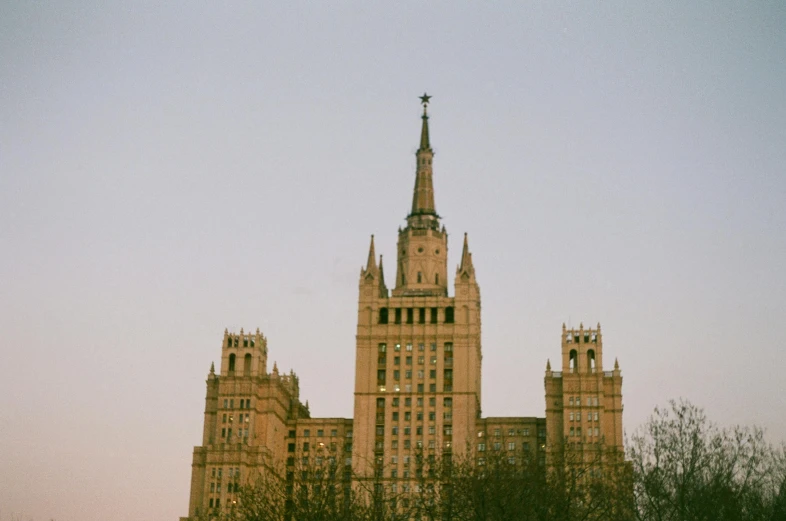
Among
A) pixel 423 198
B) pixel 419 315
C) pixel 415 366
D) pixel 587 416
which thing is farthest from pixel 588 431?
pixel 423 198

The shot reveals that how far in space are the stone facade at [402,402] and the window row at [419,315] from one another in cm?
16

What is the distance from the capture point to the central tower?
174750mm

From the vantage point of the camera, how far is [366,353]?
18000cm

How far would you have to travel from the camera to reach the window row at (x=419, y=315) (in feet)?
597

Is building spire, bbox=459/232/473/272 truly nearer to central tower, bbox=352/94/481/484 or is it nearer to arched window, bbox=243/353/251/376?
central tower, bbox=352/94/481/484

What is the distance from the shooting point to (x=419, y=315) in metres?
182

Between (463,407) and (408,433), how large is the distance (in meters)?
9.17

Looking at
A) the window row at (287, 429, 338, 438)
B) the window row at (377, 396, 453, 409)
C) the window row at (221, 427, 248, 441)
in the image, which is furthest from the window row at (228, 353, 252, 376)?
the window row at (377, 396, 453, 409)

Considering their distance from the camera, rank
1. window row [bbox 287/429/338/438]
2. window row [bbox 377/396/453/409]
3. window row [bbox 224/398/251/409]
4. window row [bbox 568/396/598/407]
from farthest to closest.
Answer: window row [bbox 287/429/338/438] → window row [bbox 377/396/453/409] → window row [bbox 224/398/251/409] → window row [bbox 568/396/598/407]

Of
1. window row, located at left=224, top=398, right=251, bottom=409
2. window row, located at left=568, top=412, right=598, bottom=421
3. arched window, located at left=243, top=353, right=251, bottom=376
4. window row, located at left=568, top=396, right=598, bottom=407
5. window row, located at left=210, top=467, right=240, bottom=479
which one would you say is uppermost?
arched window, located at left=243, top=353, right=251, bottom=376

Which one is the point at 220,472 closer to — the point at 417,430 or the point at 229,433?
the point at 229,433

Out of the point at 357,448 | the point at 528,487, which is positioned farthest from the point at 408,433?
the point at 528,487

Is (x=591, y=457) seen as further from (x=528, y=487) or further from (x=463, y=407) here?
(x=528, y=487)

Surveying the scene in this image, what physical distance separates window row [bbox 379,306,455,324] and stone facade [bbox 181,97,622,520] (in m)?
0.16
